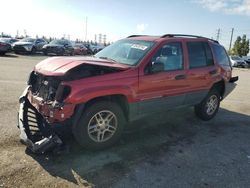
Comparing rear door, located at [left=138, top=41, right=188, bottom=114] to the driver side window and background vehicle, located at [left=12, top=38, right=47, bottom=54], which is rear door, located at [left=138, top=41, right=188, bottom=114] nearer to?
the driver side window

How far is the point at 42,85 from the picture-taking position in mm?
4625

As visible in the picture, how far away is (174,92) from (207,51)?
5.37 ft

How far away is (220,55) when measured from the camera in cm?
705

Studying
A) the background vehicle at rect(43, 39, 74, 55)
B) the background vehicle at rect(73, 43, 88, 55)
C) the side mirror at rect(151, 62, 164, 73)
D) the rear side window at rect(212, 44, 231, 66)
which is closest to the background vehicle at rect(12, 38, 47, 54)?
the background vehicle at rect(43, 39, 74, 55)

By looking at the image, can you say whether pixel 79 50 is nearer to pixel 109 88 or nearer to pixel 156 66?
pixel 156 66

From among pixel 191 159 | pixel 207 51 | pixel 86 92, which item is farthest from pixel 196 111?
pixel 86 92

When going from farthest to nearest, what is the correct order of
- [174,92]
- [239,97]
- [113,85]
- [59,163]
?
[239,97] → [174,92] → [113,85] → [59,163]

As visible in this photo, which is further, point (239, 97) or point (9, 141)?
point (239, 97)

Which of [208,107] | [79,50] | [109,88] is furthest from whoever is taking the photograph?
[79,50]

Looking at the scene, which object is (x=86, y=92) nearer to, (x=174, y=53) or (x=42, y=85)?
(x=42, y=85)

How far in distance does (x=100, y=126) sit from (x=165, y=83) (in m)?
1.55

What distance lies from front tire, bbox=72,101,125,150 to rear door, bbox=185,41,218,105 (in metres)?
A: 1.97

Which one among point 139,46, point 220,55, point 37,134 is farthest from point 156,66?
point 220,55

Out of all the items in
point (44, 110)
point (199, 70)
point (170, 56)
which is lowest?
point (44, 110)
